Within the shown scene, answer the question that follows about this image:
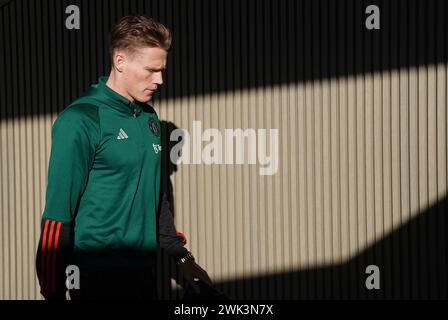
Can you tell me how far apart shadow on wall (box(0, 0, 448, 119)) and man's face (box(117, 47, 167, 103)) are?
212 cm

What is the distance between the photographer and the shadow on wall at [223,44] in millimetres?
5066

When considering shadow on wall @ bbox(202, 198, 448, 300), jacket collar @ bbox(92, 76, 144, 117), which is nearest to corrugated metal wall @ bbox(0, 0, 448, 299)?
shadow on wall @ bbox(202, 198, 448, 300)

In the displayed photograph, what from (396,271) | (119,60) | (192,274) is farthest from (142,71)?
(396,271)

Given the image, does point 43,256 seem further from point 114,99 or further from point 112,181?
point 114,99

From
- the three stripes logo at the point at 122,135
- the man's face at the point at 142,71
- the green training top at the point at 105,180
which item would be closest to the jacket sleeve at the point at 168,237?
the green training top at the point at 105,180

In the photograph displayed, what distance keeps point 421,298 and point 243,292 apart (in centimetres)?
134

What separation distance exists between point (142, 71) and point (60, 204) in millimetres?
755

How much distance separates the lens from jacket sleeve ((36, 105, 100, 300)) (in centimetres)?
293

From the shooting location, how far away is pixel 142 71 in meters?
3.31

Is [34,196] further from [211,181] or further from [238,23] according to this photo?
[238,23]

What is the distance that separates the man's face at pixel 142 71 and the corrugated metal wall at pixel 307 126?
2137mm

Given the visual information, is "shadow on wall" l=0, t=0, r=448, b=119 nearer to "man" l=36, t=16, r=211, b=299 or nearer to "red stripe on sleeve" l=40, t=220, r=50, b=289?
"man" l=36, t=16, r=211, b=299

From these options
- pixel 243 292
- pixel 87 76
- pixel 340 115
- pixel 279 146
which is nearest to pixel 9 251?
pixel 87 76

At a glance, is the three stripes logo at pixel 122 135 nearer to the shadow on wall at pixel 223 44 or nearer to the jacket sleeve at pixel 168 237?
the jacket sleeve at pixel 168 237
